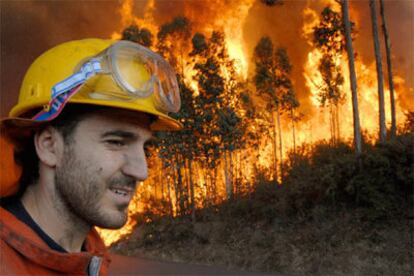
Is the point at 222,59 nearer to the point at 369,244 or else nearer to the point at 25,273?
the point at 369,244

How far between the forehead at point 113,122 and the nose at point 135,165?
9 centimetres

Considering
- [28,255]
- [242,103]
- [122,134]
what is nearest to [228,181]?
[242,103]

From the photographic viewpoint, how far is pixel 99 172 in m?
1.46

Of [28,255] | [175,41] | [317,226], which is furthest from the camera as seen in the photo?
[175,41]

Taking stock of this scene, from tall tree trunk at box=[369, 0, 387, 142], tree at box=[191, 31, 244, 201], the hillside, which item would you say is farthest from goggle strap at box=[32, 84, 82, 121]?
tree at box=[191, 31, 244, 201]

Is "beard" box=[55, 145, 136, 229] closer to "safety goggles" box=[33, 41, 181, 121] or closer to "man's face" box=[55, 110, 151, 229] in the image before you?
"man's face" box=[55, 110, 151, 229]

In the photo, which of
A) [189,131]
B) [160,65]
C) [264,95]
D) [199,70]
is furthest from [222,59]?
[160,65]

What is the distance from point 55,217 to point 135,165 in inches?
13.1

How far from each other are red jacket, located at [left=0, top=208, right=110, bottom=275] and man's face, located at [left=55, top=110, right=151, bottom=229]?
0.49 feet

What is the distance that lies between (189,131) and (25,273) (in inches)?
634

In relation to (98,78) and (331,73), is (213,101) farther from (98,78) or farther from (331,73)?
(98,78)

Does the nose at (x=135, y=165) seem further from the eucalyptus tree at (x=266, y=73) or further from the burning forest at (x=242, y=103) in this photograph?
the eucalyptus tree at (x=266, y=73)

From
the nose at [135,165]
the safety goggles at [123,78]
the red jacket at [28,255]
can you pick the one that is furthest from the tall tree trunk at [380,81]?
the red jacket at [28,255]

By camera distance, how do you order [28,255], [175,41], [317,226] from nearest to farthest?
[28,255]
[317,226]
[175,41]
